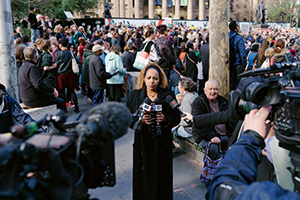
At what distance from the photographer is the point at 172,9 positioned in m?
54.6

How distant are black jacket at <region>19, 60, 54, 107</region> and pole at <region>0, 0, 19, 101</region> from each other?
1294 mm

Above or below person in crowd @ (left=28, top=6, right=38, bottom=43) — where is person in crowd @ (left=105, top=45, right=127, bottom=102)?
below

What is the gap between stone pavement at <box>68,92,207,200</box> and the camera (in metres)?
4.06

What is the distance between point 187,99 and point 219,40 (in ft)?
3.96

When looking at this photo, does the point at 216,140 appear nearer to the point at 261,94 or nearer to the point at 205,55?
the point at 261,94

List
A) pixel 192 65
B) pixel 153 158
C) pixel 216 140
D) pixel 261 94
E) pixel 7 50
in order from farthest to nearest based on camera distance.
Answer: pixel 192 65 < pixel 216 140 < pixel 7 50 < pixel 153 158 < pixel 261 94

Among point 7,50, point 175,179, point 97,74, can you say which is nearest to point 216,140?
point 175,179

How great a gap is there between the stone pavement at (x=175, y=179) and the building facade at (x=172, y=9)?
161 ft

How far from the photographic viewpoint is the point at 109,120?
135cm

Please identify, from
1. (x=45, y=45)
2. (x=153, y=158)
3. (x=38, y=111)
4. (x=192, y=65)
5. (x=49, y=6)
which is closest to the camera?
(x=153, y=158)

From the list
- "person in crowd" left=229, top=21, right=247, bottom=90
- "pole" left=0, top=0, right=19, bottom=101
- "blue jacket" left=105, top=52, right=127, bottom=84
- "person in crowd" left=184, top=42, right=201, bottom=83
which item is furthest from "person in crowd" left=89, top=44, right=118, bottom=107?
"pole" left=0, top=0, right=19, bottom=101

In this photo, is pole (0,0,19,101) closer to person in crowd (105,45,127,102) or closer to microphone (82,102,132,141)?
microphone (82,102,132,141)

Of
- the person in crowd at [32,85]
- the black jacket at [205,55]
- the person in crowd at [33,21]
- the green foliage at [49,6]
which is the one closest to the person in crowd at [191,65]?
the black jacket at [205,55]

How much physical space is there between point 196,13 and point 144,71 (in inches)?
2464
